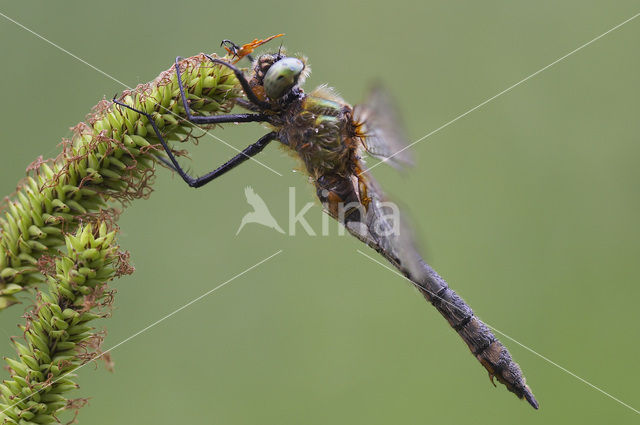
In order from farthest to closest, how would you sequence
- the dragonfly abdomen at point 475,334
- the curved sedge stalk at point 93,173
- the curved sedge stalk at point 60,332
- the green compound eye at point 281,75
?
the dragonfly abdomen at point 475,334
the green compound eye at point 281,75
the curved sedge stalk at point 93,173
the curved sedge stalk at point 60,332

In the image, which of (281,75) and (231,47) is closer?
(231,47)

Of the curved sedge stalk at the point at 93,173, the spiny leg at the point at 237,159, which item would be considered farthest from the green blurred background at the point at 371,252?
the curved sedge stalk at the point at 93,173

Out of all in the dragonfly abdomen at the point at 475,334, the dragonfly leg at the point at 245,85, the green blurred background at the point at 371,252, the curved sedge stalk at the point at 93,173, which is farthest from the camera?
the green blurred background at the point at 371,252

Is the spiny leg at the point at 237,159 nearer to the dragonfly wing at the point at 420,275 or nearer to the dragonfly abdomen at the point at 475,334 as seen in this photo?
the dragonfly wing at the point at 420,275

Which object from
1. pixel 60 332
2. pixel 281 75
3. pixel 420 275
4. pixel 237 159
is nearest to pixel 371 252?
pixel 420 275

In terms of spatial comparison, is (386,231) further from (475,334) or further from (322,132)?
(475,334)

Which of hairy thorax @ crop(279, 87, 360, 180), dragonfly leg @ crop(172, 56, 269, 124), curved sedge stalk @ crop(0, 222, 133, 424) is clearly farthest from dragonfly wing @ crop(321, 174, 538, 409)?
curved sedge stalk @ crop(0, 222, 133, 424)

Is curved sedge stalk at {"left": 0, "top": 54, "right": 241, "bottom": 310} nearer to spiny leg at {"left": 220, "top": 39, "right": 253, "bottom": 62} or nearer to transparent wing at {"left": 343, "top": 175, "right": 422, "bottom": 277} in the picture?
spiny leg at {"left": 220, "top": 39, "right": 253, "bottom": 62}
